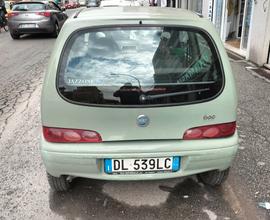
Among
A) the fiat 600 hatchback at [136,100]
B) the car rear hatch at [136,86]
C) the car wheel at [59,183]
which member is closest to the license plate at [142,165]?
the fiat 600 hatchback at [136,100]

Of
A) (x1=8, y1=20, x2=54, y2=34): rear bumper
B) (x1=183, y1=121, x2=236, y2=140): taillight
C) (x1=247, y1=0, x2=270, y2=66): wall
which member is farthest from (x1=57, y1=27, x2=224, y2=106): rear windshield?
(x1=8, y1=20, x2=54, y2=34): rear bumper

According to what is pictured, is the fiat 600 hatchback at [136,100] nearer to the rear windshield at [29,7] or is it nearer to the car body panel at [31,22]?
the car body panel at [31,22]

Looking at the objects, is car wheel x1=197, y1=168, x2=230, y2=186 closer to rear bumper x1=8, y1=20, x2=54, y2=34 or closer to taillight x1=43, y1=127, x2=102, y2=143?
taillight x1=43, y1=127, x2=102, y2=143

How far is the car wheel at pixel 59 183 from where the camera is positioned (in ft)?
9.69

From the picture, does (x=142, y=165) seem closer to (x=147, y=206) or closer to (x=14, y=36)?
(x=147, y=206)

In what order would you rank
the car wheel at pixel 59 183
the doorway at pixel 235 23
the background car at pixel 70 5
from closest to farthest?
the car wheel at pixel 59 183 → the doorway at pixel 235 23 → the background car at pixel 70 5

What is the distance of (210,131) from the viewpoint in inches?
104

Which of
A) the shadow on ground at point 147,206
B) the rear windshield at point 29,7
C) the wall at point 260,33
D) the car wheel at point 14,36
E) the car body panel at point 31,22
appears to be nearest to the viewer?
the shadow on ground at point 147,206

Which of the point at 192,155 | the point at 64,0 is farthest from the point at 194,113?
the point at 64,0

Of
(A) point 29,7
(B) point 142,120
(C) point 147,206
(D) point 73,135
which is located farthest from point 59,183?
(A) point 29,7

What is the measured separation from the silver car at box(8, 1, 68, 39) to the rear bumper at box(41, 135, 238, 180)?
1191cm

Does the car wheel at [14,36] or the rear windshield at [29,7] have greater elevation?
the rear windshield at [29,7]

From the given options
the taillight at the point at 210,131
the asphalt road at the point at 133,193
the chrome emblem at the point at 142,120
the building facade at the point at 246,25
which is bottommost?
the building facade at the point at 246,25

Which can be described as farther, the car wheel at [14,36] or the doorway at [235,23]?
the car wheel at [14,36]
